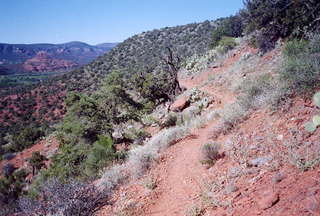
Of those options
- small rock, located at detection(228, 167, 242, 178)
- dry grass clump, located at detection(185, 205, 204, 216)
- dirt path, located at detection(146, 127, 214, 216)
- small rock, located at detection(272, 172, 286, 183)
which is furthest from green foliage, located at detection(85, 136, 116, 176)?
small rock, located at detection(272, 172, 286, 183)

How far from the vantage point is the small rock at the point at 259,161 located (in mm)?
5004

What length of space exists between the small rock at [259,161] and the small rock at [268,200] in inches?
41.6

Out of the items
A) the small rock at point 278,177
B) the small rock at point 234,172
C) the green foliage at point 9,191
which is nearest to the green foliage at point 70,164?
the green foliage at point 9,191

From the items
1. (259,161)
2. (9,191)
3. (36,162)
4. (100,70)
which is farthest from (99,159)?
(100,70)

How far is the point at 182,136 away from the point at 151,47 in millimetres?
46936

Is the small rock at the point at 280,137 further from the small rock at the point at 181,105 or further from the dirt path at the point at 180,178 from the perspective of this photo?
the small rock at the point at 181,105

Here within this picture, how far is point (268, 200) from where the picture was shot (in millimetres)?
3834

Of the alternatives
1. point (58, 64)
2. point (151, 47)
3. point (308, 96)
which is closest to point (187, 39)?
point (151, 47)

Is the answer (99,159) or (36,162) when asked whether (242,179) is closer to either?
(99,159)

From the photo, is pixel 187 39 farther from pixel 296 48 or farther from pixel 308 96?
pixel 308 96

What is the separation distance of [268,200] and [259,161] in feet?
4.44

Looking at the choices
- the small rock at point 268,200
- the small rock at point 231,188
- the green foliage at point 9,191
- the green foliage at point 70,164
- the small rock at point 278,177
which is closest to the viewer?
the small rock at point 268,200

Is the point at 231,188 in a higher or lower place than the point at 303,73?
lower

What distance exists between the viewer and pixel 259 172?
4809mm
